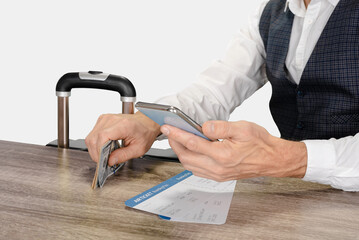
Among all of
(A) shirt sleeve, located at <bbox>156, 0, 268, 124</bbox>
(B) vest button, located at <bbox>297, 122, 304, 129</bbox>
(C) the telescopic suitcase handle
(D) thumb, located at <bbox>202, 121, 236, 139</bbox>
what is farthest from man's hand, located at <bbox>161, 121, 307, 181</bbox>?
(A) shirt sleeve, located at <bbox>156, 0, 268, 124</bbox>

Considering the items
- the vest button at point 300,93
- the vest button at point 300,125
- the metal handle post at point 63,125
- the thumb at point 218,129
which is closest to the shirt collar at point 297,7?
the vest button at point 300,93

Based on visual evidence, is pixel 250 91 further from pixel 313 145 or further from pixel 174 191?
pixel 174 191

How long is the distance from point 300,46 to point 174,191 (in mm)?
825

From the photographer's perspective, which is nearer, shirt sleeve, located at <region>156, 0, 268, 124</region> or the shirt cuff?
the shirt cuff

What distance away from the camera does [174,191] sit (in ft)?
3.80

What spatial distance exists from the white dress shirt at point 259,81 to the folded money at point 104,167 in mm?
421

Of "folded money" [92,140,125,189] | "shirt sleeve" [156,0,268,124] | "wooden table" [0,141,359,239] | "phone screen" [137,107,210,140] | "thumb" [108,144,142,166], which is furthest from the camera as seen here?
"shirt sleeve" [156,0,268,124]

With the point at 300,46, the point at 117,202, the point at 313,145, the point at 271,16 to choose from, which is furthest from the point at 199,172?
the point at 271,16

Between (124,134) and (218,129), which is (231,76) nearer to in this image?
(124,134)

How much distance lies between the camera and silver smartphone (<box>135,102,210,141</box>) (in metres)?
0.99

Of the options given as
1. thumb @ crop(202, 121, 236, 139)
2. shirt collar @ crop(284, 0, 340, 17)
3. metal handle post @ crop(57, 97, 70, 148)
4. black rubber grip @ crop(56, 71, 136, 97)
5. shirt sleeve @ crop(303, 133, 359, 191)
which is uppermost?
shirt collar @ crop(284, 0, 340, 17)

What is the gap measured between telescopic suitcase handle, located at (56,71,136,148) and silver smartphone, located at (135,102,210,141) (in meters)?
0.43

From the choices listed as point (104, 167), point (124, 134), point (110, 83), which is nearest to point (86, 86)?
point (110, 83)

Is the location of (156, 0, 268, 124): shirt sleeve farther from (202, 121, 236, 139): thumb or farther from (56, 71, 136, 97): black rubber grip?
(202, 121, 236, 139): thumb
